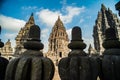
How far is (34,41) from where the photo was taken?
247 centimetres

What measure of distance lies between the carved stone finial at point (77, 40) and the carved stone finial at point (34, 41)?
18.8 inches


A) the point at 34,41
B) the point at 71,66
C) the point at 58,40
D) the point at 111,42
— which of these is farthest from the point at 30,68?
the point at 58,40

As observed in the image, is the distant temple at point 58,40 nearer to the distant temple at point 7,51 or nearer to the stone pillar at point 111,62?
the distant temple at point 7,51

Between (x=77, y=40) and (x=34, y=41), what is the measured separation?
0.66 m

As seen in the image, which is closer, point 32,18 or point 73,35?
point 73,35

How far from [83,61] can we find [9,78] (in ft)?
3.34

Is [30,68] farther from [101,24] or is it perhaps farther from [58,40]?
[58,40]

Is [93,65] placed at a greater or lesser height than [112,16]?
lesser

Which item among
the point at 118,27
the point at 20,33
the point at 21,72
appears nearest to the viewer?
the point at 21,72

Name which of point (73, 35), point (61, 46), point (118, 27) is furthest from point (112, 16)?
point (73, 35)

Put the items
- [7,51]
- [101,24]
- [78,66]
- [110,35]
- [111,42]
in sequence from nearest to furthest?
[78,66], [111,42], [110,35], [7,51], [101,24]

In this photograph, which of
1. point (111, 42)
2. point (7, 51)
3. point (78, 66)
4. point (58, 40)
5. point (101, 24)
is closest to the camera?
point (78, 66)

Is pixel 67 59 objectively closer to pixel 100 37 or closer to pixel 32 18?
pixel 32 18

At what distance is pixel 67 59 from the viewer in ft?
7.82
